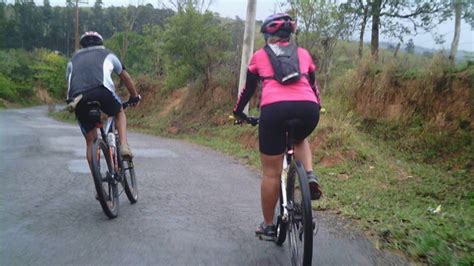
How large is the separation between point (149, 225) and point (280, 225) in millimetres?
1392

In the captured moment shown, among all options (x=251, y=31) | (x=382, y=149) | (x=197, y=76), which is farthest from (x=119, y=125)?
(x=197, y=76)

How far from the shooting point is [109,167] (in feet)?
14.1

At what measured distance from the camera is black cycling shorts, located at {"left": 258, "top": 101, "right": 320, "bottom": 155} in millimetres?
2998

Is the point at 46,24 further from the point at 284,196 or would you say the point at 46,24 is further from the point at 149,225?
the point at 284,196

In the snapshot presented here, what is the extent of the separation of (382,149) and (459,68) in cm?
273

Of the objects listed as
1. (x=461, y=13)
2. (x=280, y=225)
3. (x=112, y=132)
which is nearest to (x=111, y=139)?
(x=112, y=132)

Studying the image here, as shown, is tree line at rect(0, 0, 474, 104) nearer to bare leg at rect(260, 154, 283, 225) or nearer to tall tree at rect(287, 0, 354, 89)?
tall tree at rect(287, 0, 354, 89)

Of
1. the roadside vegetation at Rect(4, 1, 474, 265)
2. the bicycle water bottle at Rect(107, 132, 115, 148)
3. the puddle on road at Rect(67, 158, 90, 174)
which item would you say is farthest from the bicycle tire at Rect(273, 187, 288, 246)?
the puddle on road at Rect(67, 158, 90, 174)

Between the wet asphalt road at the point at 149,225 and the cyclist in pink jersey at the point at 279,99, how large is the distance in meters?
0.68

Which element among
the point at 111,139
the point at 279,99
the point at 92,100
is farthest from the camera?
the point at 111,139

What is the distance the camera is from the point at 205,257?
3.31 meters

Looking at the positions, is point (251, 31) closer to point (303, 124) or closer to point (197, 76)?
point (197, 76)

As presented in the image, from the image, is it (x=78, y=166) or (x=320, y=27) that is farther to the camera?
(x=320, y=27)

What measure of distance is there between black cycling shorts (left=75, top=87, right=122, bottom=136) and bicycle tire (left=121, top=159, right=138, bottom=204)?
2.21 feet
